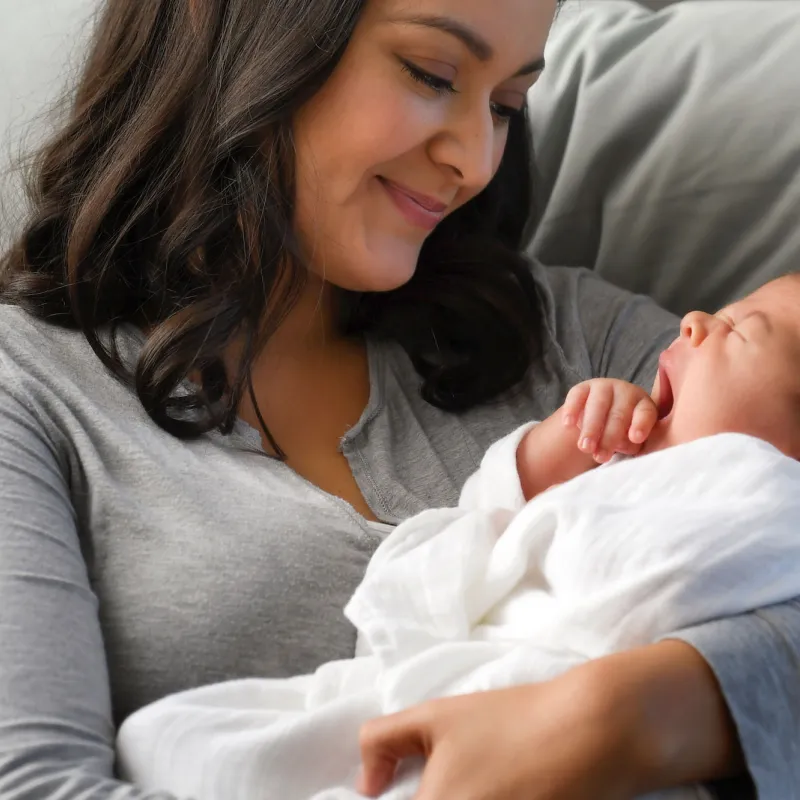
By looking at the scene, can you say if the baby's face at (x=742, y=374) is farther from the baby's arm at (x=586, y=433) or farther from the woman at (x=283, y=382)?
the woman at (x=283, y=382)

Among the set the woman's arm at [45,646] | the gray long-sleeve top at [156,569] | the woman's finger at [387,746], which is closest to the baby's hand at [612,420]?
the gray long-sleeve top at [156,569]

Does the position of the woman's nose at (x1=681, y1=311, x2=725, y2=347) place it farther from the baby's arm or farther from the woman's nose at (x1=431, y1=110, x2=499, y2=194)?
the woman's nose at (x1=431, y1=110, x2=499, y2=194)

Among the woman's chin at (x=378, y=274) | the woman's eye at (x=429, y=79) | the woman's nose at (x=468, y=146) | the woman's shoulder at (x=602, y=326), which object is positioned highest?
the woman's eye at (x=429, y=79)

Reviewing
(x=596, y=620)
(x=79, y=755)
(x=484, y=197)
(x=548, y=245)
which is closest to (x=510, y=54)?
(x=484, y=197)

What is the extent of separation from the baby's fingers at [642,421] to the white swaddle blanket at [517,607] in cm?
5

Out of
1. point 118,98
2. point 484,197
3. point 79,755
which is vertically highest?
point 118,98

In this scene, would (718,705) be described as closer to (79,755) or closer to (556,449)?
(556,449)

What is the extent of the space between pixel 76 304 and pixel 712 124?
75 cm

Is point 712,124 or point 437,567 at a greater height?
point 712,124

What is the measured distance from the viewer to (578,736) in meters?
0.60

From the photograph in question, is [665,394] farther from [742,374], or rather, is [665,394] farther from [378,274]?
[378,274]

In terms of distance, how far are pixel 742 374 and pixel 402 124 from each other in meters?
0.38

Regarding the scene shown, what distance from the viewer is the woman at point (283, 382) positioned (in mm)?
633

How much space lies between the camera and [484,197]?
4.10ft
